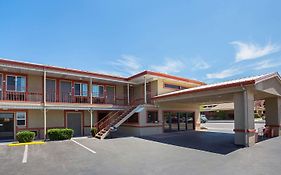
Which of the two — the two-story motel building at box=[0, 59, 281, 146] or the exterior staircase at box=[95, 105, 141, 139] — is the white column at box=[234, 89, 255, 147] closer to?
the two-story motel building at box=[0, 59, 281, 146]

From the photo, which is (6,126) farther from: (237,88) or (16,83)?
(237,88)

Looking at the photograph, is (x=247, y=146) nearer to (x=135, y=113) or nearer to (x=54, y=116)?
(x=135, y=113)

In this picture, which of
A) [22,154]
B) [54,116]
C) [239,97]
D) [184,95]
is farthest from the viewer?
[54,116]

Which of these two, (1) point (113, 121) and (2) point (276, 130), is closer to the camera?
(2) point (276, 130)

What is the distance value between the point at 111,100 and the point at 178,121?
7464mm

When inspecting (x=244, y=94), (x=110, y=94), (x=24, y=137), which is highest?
(x=110, y=94)

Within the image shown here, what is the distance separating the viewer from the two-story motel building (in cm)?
1364

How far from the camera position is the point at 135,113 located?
1938cm

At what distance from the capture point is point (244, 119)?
12.5 m

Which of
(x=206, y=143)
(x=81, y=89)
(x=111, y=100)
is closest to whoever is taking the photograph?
(x=206, y=143)

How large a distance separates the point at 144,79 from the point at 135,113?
353cm

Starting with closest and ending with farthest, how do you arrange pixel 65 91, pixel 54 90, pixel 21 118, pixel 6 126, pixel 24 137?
1. pixel 24 137
2. pixel 6 126
3. pixel 21 118
4. pixel 54 90
5. pixel 65 91

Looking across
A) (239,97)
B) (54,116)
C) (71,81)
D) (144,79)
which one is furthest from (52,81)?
(239,97)

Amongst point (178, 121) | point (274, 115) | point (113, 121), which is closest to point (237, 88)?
point (274, 115)
